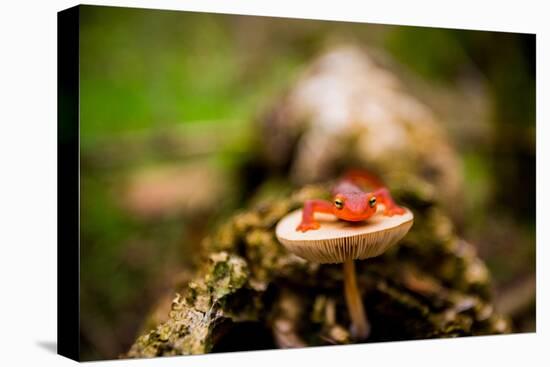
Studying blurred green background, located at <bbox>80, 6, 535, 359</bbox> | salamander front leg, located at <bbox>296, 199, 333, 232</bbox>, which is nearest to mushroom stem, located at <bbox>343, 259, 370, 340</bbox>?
salamander front leg, located at <bbox>296, 199, 333, 232</bbox>

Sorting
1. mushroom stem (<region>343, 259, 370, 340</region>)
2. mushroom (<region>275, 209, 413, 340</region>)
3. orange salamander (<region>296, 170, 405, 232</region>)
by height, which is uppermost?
orange salamander (<region>296, 170, 405, 232</region>)

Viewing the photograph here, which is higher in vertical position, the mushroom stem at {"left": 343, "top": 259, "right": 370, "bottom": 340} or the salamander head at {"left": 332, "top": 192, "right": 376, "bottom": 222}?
the salamander head at {"left": 332, "top": 192, "right": 376, "bottom": 222}

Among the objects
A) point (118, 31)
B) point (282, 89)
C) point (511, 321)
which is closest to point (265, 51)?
point (282, 89)

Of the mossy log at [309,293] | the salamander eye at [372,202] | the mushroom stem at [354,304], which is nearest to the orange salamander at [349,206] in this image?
the salamander eye at [372,202]

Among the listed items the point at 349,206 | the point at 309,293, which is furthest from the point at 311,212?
the point at 309,293

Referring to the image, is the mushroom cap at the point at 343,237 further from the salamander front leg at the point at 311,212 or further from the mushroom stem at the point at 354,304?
the mushroom stem at the point at 354,304

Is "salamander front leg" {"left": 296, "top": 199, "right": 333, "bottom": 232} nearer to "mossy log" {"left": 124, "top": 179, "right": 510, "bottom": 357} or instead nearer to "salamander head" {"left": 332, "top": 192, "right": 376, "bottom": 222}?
"salamander head" {"left": 332, "top": 192, "right": 376, "bottom": 222}
